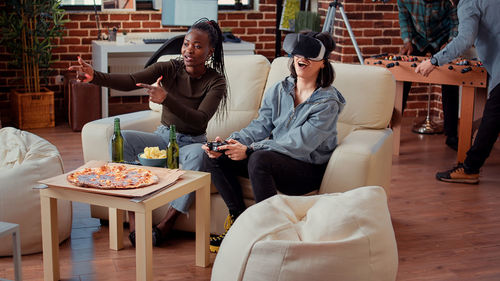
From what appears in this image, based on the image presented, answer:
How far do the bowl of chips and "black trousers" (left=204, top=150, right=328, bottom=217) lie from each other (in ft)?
0.86

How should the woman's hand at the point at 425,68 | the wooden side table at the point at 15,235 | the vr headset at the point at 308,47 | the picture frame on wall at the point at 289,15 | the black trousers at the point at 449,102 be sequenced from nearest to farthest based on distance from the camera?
the wooden side table at the point at 15,235 → the vr headset at the point at 308,47 → the woman's hand at the point at 425,68 → the black trousers at the point at 449,102 → the picture frame on wall at the point at 289,15

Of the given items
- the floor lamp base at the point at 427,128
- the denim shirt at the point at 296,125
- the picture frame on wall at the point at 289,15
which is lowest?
the floor lamp base at the point at 427,128

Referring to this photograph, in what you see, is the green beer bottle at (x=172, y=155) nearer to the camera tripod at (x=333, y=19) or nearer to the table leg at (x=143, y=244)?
the table leg at (x=143, y=244)

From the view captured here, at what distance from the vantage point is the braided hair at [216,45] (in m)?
3.28

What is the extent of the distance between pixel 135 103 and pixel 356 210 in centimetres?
436

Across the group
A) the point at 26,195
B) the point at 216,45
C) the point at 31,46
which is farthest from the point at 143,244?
the point at 31,46

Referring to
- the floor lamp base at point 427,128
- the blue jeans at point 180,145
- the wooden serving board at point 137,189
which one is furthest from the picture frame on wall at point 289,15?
the wooden serving board at point 137,189

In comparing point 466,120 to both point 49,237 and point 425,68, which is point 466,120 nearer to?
point 425,68

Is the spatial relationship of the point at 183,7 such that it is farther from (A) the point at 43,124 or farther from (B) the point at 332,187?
(B) the point at 332,187

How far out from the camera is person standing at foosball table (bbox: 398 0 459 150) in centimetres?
506

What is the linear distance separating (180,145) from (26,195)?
762mm

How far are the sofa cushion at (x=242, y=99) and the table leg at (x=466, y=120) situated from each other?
1.62 m

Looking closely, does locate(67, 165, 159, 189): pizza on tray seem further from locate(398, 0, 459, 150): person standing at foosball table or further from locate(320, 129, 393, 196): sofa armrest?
locate(398, 0, 459, 150): person standing at foosball table

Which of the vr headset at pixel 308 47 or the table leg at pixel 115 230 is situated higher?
the vr headset at pixel 308 47
